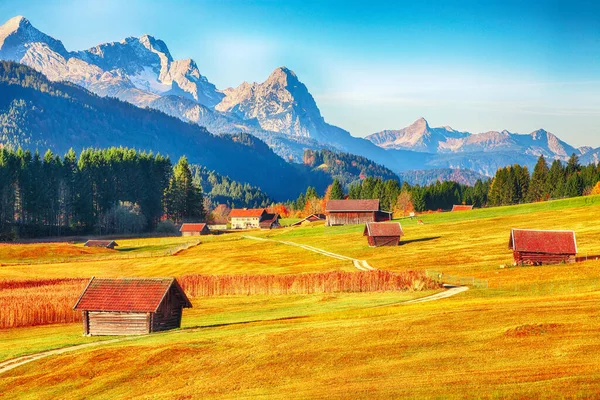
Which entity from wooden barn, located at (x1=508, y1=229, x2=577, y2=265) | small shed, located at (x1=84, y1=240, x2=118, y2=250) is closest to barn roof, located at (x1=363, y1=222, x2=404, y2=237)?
wooden barn, located at (x1=508, y1=229, x2=577, y2=265)

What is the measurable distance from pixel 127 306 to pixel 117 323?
1643 mm

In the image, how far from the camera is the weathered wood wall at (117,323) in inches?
1833

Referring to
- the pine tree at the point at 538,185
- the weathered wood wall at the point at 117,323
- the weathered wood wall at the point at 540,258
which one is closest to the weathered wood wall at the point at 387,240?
the weathered wood wall at the point at 540,258

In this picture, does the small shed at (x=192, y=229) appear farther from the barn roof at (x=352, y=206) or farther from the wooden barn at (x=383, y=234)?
the wooden barn at (x=383, y=234)

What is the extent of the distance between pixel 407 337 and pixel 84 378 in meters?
17.2

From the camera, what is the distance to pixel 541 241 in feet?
237

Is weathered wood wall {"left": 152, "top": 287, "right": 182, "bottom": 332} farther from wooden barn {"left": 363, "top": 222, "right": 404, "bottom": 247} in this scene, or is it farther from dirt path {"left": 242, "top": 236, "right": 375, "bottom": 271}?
wooden barn {"left": 363, "top": 222, "right": 404, "bottom": 247}

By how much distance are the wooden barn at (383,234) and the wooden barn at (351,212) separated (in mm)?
47515

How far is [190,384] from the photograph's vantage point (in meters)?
30.7

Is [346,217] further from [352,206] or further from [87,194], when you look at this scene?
[87,194]

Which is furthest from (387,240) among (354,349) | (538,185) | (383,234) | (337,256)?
(538,185)

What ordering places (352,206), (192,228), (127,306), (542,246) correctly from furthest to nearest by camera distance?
(192,228) < (352,206) < (542,246) < (127,306)

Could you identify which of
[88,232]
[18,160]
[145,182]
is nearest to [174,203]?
[145,182]

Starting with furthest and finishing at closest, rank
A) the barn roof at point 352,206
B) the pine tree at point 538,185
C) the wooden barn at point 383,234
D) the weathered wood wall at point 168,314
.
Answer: the pine tree at point 538,185, the barn roof at point 352,206, the wooden barn at point 383,234, the weathered wood wall at point 168,314
